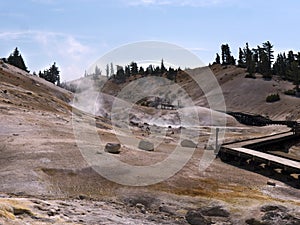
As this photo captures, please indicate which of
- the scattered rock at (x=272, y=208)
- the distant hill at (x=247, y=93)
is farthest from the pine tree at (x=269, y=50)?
the scattered rock at (x=272, y=208)

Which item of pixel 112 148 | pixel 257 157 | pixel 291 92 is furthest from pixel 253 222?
pixel 291 92

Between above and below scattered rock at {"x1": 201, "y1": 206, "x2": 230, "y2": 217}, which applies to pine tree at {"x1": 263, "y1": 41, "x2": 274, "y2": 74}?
above

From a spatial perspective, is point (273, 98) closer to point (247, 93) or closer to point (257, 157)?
point (247, 93)

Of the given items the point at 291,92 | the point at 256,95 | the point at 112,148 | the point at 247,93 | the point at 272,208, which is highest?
the point at 247,93

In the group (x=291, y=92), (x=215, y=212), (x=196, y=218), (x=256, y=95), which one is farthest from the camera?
(x=256, y=95)

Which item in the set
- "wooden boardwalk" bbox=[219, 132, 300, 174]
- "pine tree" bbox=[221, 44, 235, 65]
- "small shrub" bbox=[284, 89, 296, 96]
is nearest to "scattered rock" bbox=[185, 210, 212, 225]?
"wooden boardwalk" bbox=[219, 132, 300, 174]

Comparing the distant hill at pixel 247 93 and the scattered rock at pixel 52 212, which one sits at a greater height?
the distant hill at pixel 247 93

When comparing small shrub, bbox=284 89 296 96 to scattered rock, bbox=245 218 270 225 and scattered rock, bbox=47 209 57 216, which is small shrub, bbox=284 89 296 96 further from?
scattered rock, bbox=47 209 57 216

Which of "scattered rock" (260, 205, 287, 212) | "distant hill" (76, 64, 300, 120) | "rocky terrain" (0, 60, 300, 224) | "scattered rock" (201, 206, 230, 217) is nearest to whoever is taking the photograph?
"rocky terrain" (0, 60, 300, 224)

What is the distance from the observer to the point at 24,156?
30.9 meters

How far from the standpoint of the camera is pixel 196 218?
2244 centimetres

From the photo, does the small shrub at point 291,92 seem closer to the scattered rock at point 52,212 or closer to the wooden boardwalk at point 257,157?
the wooden boardwalk at point 257,157

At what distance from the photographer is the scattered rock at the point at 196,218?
2236 cm

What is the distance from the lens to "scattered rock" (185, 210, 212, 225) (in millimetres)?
22359
